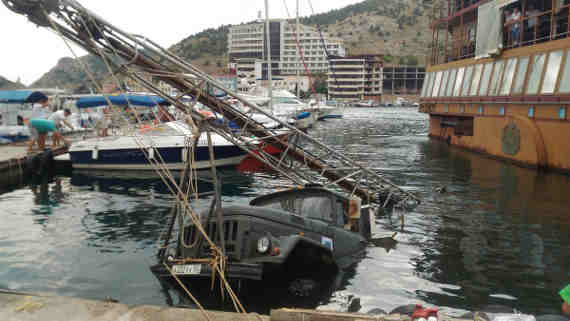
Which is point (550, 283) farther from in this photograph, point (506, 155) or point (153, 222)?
point (506, 155)

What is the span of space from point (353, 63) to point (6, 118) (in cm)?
17086

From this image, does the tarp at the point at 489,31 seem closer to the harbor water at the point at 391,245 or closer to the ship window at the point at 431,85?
the harbor water at the point at 391,245

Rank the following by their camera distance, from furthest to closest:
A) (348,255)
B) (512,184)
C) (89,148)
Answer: (89,148), (512,184), (348,255)

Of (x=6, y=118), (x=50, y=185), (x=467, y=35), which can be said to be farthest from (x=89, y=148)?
(x=467, y=35)

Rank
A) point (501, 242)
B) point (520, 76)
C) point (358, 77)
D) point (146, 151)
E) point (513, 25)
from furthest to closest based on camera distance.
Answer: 1. point (358, 77)
2. point (513, 25)
3. point (520, 76)
4. point (146, 151)
5. point (501, 242)

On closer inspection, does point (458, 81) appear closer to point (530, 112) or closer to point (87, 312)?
point (530, 112)

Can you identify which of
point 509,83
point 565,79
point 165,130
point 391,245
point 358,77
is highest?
point 358,77

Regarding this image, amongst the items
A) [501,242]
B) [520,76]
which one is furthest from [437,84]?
[501,242]

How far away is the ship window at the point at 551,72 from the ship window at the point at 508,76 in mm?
2905

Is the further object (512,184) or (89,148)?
(89,148)

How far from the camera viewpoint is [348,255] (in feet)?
33.2

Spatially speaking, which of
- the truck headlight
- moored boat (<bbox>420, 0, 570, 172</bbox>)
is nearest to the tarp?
moored boat (<bbox>420, 0, 570, 172</bbox>)

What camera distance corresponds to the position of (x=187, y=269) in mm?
7605

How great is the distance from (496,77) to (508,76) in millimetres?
1516
